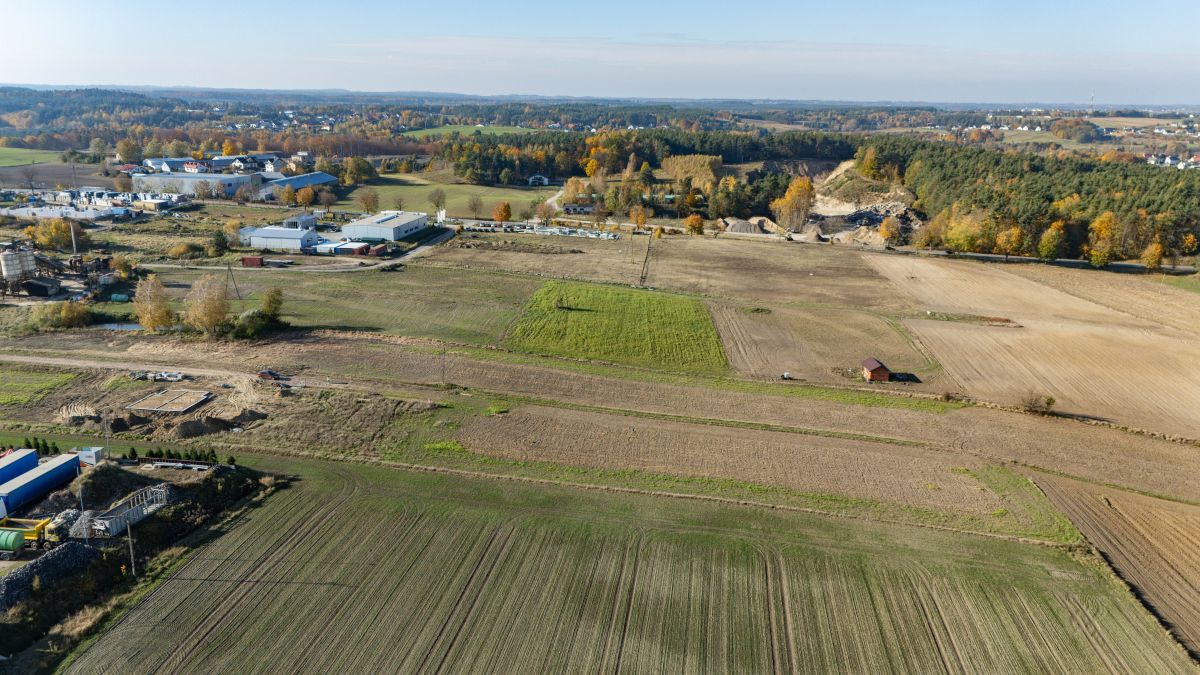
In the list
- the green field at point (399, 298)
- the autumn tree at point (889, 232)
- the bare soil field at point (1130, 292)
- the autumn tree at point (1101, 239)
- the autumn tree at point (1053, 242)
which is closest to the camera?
the green field at point (399, 298)

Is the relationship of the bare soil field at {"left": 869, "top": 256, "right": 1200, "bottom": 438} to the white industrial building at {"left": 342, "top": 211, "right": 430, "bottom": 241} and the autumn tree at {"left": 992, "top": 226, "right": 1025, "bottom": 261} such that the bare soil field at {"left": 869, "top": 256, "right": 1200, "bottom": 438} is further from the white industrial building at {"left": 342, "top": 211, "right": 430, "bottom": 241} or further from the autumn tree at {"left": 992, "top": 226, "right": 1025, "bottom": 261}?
the white industrial building at {"left": 342, "top": 211, "right": 430, "bottom": 241}

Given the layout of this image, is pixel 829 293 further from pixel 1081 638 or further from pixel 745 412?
pixel 1081 638

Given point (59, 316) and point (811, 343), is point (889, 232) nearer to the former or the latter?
point (811, 343)

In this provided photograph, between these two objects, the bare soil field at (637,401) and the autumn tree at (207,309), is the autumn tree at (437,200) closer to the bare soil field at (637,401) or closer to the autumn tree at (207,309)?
the autumn tree at (207,309)

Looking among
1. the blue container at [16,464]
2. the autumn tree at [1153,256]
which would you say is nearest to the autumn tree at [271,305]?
the blue container at [16,464]

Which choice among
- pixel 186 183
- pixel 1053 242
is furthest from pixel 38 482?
pixel 186 183

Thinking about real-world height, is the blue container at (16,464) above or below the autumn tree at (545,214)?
below
